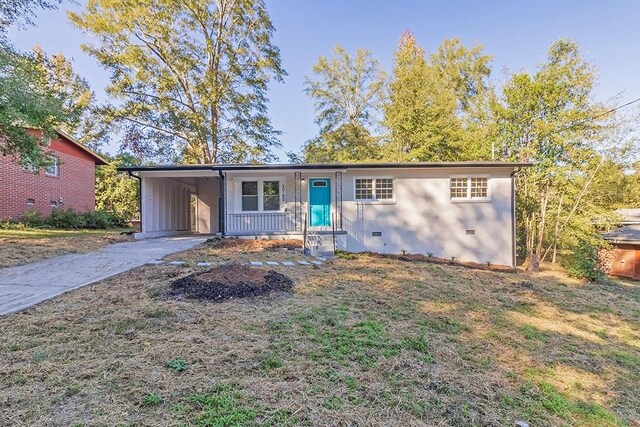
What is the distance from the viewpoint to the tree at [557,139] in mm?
12297

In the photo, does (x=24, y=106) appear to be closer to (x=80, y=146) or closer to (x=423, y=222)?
(x=80, y=146)

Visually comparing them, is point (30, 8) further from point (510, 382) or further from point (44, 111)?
point (510, 382)

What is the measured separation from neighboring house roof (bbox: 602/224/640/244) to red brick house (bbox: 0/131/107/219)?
22.5 metres

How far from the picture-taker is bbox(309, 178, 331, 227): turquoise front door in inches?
477

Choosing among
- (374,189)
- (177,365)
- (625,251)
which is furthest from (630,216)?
(177,365)

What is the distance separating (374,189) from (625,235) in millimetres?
12269

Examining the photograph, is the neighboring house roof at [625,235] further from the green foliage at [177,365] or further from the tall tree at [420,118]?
the green foliage at [177,365]

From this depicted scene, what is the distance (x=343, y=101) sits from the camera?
23.6 m

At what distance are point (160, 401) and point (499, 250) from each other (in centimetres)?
1212

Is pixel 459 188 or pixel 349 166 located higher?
pixel 349 166

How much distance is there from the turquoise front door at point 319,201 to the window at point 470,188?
4544 millimetres

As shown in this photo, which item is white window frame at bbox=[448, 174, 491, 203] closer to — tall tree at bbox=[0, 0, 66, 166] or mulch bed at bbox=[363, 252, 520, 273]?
mulch bed at bbox=[363, 252, 520, 273]

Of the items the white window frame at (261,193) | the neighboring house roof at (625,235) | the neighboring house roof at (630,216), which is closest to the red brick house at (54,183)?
the white window frame at (261,193)

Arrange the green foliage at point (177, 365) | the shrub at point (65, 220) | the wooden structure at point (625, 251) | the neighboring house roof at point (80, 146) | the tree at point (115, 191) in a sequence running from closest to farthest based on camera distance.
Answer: the green foliage at point (177, 365) → the shrub at point (65, 220) → the wooden structure at point (625, 251) → the neighboring house roof at point (80, 146) → the tree at point (115, 191)
